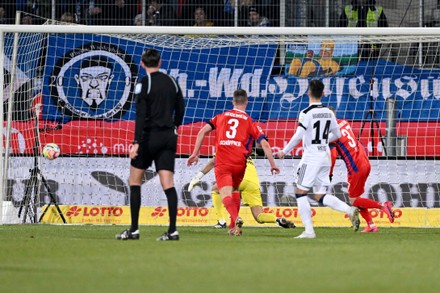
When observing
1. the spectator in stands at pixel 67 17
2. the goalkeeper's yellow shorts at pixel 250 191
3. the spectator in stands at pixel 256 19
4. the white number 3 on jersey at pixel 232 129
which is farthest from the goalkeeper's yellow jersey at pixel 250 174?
the spectator in stands at pixel 67 17

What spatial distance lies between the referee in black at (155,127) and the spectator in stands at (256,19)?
35.9 feet

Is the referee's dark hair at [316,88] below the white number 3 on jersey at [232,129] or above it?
above

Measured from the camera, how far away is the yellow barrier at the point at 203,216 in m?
17.9

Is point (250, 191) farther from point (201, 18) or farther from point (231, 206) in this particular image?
point (201, 18)

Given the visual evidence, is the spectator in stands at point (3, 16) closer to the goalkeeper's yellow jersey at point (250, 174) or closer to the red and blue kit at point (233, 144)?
the goalkeeper's yellow jersey at point (250, 174)

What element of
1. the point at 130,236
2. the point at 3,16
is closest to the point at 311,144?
the point at 130,236

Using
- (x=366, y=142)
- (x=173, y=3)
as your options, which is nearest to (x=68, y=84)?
(x=173, y=3)

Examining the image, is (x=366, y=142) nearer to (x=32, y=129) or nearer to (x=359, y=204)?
(x=359, y=204)

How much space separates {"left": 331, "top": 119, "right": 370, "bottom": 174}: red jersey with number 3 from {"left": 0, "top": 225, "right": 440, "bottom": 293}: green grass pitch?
83.0 inches

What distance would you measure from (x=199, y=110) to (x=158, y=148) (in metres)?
8.60

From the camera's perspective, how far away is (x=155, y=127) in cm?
1203

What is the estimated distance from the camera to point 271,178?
738 inches

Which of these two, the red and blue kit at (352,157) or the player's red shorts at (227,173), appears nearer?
the player's red shorts at (227,173)

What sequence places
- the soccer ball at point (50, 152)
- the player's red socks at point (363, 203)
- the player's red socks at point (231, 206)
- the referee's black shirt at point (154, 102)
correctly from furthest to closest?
the soccer ball at point (50, 152)
the player's red socks at point (363, 203)
the player's red socks at point (231, 206)
the referee's black shirt at point (154, 102)
